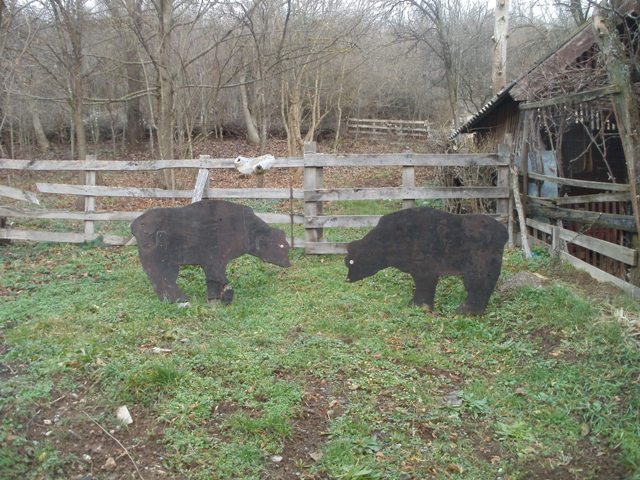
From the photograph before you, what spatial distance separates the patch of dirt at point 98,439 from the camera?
12.4ft

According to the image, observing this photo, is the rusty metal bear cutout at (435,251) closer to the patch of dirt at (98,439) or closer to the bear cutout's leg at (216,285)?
the bear cutout's leg at (216,285)

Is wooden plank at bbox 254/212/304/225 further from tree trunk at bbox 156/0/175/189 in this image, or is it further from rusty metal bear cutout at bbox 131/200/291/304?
tree trunk at bbox 156/0/175/189

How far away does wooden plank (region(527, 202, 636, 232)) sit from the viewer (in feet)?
22.2

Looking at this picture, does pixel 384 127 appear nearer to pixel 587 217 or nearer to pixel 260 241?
pixel 587 217

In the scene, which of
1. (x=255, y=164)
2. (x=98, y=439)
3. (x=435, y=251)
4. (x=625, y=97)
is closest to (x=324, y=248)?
(x=255, y=164)

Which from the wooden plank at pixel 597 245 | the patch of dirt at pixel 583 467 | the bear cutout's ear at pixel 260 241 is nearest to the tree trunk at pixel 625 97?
the wooden plank at pixel 597 245

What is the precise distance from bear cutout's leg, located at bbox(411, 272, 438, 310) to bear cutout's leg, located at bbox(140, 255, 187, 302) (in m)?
2.72

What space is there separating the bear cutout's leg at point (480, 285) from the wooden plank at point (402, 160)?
2889 mm

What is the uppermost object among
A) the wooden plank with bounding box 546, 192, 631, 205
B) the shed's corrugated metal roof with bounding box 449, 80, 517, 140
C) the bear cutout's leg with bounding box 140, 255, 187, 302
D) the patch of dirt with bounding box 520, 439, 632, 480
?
the shed's corrugated metal roof with bounding box 449, 80, 517, 140

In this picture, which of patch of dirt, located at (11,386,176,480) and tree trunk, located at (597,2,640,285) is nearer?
patch of dirt, located at (11,386,176,480)

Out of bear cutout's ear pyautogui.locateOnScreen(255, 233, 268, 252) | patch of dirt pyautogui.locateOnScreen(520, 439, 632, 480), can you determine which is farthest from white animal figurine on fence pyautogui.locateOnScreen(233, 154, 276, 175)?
patch of dirt pyautogui.locateOnScreen(520, 439, 632, 480)

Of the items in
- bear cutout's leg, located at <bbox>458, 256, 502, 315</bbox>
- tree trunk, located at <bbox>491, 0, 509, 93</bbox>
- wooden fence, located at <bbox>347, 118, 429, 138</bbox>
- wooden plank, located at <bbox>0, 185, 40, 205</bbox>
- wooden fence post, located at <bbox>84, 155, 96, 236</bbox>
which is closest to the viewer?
bear cutout's leg, located at <bbox>458, 256, 502, 315</bbox>

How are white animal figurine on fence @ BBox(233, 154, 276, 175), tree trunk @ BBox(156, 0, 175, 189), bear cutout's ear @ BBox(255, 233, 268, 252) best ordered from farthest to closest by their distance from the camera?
tree trunk @ BBox(156, 0, 175, 189) → white animal figurine on fence @ BBox(233, 154, 276, 175) → bear cutout's ear @ BBox(255, 233, 268, 252)

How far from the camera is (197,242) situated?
6781 millimetres
